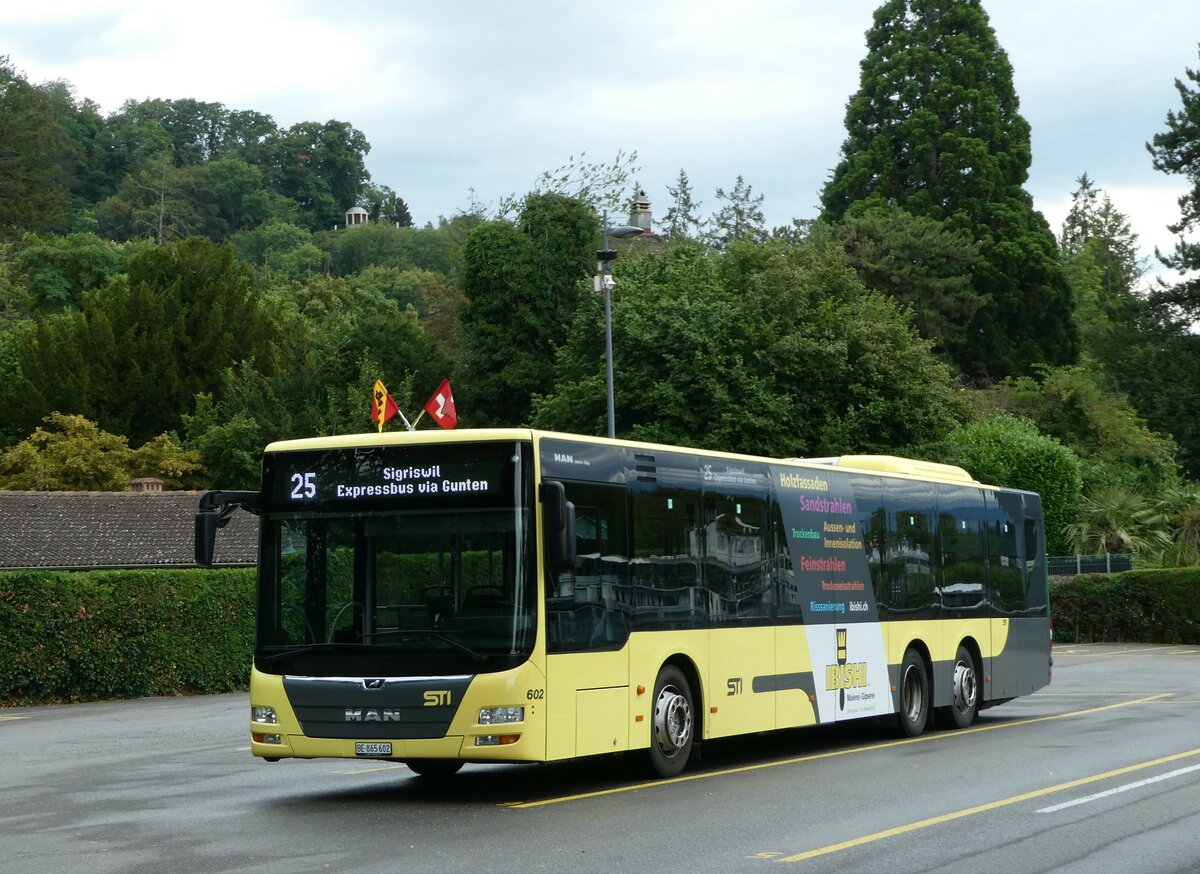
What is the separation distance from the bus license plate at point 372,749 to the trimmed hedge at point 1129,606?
35.9m

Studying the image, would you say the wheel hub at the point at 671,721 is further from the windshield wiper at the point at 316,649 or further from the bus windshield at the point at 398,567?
the windshield wiper at the point at 316,649

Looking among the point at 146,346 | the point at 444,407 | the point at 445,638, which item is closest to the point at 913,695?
the point at 445,638

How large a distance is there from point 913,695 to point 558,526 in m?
8.07

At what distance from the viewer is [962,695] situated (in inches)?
807

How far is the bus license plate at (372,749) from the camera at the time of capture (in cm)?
1291

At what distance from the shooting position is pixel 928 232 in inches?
2790

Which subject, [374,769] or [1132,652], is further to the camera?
[1132,652]

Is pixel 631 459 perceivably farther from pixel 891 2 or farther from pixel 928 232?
pixel 891 2

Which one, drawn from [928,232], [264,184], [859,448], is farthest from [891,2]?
[264,184]

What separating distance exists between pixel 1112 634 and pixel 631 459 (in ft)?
115

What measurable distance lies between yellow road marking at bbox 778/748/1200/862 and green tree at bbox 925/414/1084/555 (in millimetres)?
38449

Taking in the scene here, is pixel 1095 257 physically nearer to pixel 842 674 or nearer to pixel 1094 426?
pixel 1094 426

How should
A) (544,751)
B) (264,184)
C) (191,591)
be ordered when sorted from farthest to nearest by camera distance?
(264,184) → (191,591) → (544,751)

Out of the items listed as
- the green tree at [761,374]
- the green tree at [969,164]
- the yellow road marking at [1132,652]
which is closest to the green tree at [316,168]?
the green tree at [969,164]
